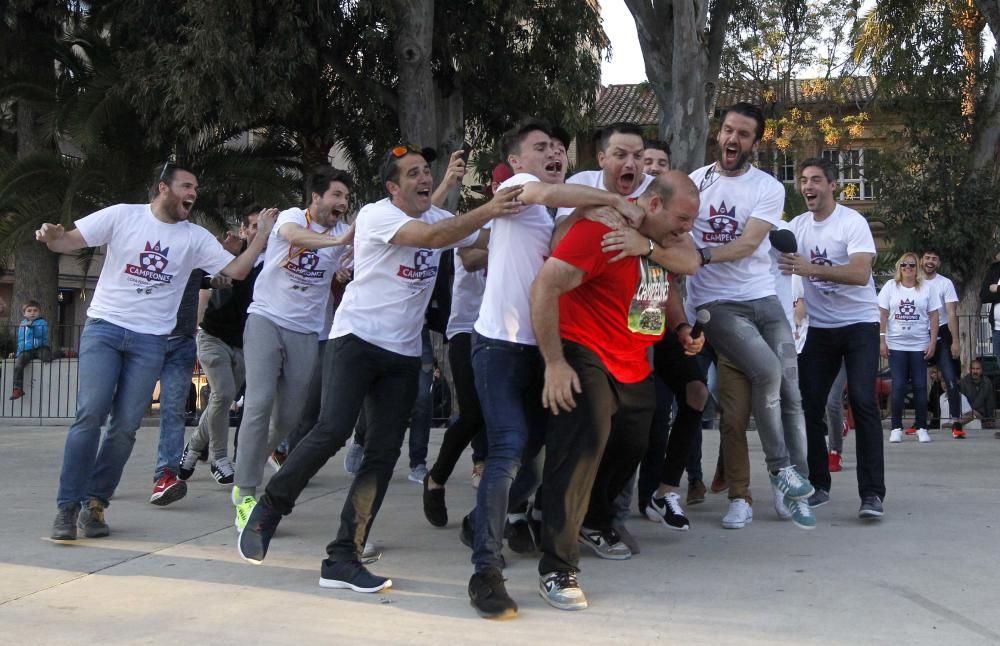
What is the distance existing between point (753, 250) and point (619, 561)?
1.79m

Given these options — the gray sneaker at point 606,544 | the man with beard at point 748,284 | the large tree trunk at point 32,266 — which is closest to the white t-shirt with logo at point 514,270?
the gray sneaker at point 606,544

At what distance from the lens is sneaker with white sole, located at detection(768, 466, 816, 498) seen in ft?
20.2

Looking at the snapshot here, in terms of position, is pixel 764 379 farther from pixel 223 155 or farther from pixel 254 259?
pixel 223 155

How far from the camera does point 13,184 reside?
70.9 ft

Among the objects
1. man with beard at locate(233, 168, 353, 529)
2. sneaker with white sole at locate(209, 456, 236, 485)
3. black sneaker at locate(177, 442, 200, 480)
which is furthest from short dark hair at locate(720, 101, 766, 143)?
black sneaker at locate(177, 442, 200, 480)

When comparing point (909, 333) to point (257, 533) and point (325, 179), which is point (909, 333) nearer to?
point (325, 179)

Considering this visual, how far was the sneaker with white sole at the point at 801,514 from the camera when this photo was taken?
20.2 ft

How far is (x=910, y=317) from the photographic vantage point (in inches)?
482

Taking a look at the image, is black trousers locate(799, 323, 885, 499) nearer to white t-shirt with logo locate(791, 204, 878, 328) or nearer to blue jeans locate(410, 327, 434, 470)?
white t-shirt with logo locate(791, 204, 878, 328)

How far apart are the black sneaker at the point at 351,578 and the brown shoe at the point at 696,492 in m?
2.93

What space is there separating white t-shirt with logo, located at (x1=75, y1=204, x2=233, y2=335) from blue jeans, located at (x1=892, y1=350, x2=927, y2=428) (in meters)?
8.31

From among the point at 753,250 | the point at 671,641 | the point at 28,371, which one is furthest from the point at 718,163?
the point at 28,371

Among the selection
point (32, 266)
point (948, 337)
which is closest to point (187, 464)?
point (948, 337)

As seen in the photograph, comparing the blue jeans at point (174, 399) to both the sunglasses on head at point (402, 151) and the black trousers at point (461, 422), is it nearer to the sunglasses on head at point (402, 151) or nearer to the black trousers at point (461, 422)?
the black trousers at point (461, 422)
